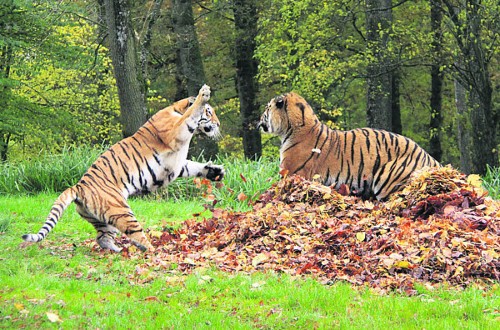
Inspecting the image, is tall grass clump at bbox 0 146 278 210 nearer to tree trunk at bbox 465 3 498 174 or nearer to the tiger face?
the tiger face

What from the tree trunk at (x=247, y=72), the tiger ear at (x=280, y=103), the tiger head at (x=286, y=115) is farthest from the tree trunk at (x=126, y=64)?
the tree trunk at (x=247, y=72)

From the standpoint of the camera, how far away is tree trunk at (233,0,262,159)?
2394cm

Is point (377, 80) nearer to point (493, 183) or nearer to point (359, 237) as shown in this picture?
point (493, 183)

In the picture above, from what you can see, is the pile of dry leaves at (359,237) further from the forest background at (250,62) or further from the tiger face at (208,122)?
the forest background at (250,62)

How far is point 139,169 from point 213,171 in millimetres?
1096

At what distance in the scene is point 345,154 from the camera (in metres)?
10.6

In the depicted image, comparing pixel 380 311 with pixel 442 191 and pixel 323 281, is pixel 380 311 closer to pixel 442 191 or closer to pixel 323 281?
pixel 323 281

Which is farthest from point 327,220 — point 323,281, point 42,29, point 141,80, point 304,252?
point 42,29

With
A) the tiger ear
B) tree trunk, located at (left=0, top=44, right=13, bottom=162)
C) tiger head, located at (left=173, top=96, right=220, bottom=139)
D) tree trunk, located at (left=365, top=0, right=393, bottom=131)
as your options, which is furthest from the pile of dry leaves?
tree trunk, located at (left=0, top=44, right=13, bottom=162)

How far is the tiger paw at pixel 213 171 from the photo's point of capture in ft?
31.3

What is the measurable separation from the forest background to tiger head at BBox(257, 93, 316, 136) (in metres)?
5.16

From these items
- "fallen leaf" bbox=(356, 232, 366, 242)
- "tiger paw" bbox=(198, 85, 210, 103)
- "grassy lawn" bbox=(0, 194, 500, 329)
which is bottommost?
"grassy lawn" bbox=(0, 194, 500, 329)

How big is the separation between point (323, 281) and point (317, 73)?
1503cm

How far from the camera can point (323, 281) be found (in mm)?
6633
